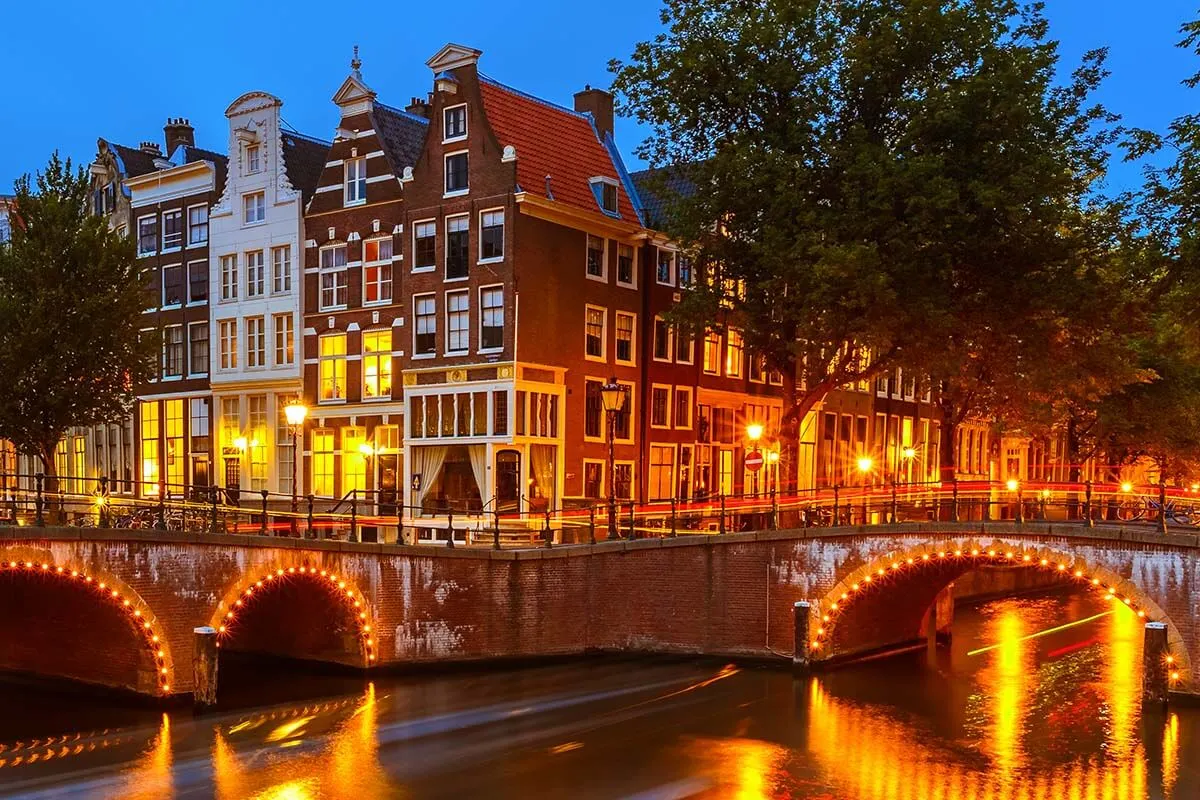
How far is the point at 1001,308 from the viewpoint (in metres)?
34.0

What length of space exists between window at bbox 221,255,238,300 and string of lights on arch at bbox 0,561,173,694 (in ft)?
73.0

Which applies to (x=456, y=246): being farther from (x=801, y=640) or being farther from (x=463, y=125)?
(x=801, y=640)

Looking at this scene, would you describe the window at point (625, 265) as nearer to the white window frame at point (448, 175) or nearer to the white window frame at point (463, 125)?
the white window frame at point (448, 175)

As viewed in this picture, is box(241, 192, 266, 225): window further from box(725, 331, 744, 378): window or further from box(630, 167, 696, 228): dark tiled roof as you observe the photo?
box(725, 331, 744, 378): window

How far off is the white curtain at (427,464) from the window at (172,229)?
15908mm

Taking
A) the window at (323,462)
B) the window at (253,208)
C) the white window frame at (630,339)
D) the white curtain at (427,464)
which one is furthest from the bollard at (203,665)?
the window at (253,208)

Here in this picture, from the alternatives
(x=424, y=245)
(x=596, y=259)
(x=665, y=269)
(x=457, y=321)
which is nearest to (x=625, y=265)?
(x=596, y=259)

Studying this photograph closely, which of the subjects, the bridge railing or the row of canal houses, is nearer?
the bridge railing

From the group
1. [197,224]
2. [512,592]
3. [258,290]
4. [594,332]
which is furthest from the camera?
[197,224]

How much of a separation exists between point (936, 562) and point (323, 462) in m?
22.8

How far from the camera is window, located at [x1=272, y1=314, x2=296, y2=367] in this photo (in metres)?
44.1

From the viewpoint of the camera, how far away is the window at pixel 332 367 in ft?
140

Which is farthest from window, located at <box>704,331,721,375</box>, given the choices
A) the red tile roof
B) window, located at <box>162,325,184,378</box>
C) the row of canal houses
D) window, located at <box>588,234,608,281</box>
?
window, located at <box>162,325,184,378</box>

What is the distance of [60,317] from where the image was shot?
35094 millimetres
